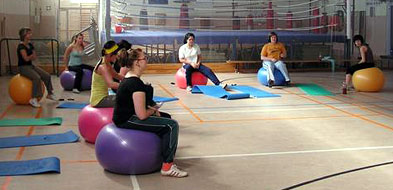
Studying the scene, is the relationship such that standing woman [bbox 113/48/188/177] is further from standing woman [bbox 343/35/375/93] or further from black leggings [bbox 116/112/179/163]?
standing woman [bbox 343/35/375/93]

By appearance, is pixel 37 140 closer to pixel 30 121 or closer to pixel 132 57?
pixel 30 121

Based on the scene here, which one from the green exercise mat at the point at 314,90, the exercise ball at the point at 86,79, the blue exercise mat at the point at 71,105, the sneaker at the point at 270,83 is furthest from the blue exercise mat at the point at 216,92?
the blue exercise mat at the point at 71,105

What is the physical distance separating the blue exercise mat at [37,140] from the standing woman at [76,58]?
418 centimetres

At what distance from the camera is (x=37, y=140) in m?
5.71

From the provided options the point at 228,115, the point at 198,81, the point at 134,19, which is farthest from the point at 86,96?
the point at 134,19

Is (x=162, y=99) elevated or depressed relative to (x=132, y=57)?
depressed

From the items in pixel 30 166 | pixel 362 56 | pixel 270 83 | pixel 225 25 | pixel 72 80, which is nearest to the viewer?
pixel 30 166

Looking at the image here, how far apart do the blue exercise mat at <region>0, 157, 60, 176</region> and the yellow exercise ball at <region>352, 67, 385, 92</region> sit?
7.06m

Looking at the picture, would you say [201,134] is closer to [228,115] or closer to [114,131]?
[228,115]

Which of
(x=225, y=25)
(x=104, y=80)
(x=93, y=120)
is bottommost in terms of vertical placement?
(x=93, y=120)

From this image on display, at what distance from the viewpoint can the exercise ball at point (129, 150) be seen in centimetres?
431

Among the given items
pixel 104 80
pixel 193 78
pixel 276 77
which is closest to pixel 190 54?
pixel 193 78

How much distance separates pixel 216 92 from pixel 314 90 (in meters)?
2.19

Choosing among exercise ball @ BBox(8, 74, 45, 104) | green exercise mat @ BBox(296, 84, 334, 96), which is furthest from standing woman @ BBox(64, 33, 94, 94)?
green exercise mat @ BBox(296, 84, 334, 96)
